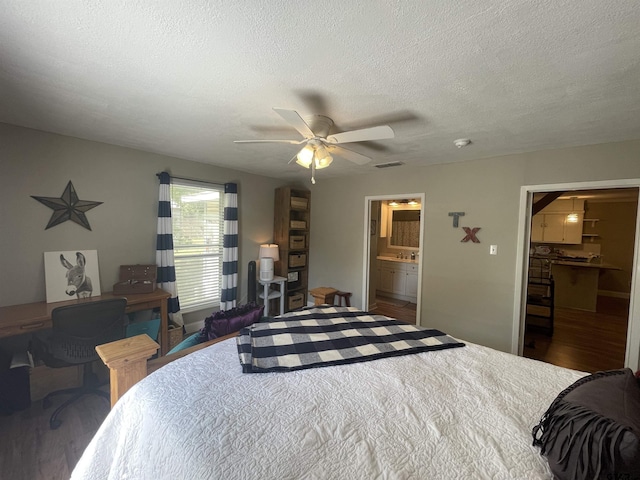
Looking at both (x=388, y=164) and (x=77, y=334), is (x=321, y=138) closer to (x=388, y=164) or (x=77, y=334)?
(x=388, y=164)

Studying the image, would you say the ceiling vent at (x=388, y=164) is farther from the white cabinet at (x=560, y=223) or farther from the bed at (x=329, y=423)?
the white cabinet at (x=560, y=223)

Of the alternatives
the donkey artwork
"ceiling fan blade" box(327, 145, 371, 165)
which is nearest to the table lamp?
the donkey artwork

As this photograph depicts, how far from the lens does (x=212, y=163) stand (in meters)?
3.59

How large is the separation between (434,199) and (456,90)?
2075 mm

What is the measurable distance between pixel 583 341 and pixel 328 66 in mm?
4552

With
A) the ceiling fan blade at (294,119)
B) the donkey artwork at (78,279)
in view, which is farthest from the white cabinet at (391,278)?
the donkey artwork at (78,279)

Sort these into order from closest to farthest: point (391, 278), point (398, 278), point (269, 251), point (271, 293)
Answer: point (269, 251) → point (271, 293) → point (398, 278) → point (391, 278)

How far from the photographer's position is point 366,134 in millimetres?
1751

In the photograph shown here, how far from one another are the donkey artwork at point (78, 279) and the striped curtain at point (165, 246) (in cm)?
65

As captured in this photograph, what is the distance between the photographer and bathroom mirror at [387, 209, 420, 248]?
5.75 meters

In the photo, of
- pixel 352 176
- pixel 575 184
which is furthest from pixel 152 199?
pixel 575 184

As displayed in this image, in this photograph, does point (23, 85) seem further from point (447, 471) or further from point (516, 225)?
point (516, 225)

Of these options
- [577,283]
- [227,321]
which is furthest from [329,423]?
[577,283]

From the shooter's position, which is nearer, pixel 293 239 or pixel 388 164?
pixel 388 164
